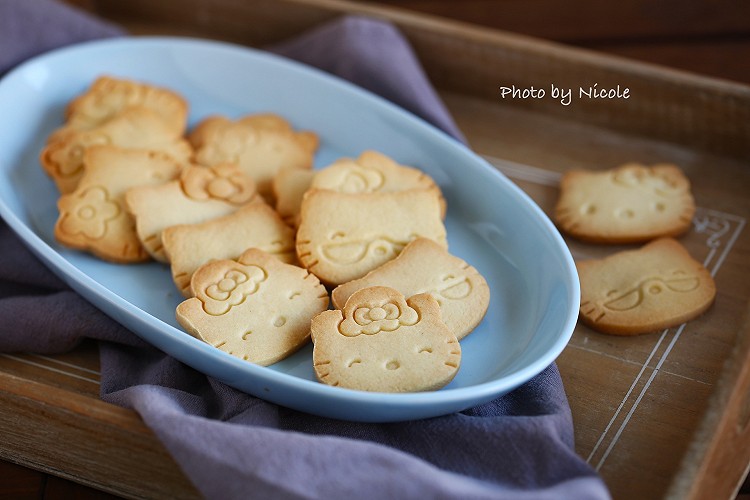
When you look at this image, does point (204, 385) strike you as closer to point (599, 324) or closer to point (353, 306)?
point (353, 306)

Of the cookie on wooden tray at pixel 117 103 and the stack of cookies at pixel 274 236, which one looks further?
the cookie on wooden tray at pixel 117 103

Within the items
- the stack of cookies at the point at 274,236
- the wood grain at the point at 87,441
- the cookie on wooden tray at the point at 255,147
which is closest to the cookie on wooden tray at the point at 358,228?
the stack of cookies at the point at 274,236

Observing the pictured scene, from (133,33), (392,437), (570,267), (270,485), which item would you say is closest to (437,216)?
(570,267)

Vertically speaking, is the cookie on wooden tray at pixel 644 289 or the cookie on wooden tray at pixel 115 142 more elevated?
the cookie on wooden tray at pixel 115 142

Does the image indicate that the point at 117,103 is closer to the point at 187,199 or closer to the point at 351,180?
the point at 187,199

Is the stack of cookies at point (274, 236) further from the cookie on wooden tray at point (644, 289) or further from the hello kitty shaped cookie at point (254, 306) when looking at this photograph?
the cookie on wooden tray at point (644, 289)

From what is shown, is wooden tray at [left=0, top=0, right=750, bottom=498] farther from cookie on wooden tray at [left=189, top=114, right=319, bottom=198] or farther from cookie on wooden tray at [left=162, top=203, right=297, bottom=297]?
cookie on wooden tray at [left=189, top=114, right=319, bottom=198]
